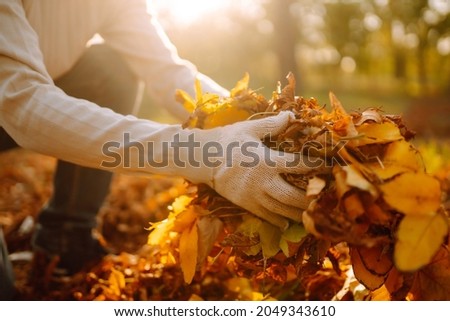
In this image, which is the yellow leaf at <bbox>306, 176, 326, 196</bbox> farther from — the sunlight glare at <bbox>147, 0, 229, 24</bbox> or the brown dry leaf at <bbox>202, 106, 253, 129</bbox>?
the sunlight glare at <bbox>147, 0, 229, 24</bbox>

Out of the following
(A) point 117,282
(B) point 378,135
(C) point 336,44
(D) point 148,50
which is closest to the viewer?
(B) point 378,135

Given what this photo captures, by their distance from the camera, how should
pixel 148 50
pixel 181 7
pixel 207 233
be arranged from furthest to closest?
pixel 181 7, pixel 148 50, pixel 207 233

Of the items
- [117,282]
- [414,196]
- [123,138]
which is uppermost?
[414,196]

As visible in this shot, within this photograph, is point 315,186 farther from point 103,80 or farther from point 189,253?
point 103,80

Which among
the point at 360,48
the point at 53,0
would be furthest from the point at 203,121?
the point at 360,48

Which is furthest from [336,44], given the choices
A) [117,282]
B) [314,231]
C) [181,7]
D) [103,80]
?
[314,231]
